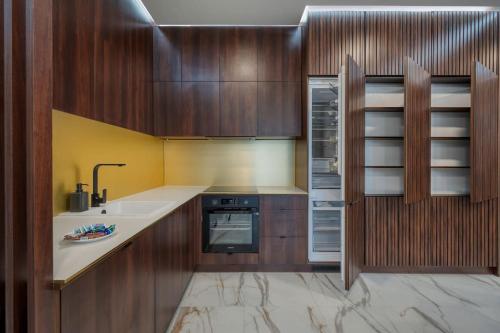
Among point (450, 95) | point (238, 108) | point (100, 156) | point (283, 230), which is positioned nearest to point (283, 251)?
point (283, 230)

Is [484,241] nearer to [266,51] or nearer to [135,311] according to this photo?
[266,51]

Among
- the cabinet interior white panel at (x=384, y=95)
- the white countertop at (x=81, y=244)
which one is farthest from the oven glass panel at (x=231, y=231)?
the cabinet interior white panel at (x=384, y=95)

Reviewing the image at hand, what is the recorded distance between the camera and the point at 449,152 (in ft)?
9.57

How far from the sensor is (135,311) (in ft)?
4.24

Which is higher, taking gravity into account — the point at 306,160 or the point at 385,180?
the point at 306,160

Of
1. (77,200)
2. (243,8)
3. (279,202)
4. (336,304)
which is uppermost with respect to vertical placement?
(243,8)

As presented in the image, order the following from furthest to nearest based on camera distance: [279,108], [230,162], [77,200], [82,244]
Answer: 1. [230,162]
2. [279,108]
3. [77,200]
4. [82,244]

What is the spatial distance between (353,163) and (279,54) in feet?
4.94

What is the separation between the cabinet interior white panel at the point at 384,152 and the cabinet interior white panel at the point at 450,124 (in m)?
0.41

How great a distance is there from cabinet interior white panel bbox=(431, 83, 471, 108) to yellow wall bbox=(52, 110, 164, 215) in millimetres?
3142

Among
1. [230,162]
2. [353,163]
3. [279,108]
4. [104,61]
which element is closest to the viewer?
[104,61]

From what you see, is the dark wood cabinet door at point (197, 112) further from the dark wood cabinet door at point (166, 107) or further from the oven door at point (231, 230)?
the oven door at point (231, 230)

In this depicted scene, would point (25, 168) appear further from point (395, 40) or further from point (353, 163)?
point (395, 40)

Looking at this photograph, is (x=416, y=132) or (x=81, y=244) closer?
(x=81, y=244)
